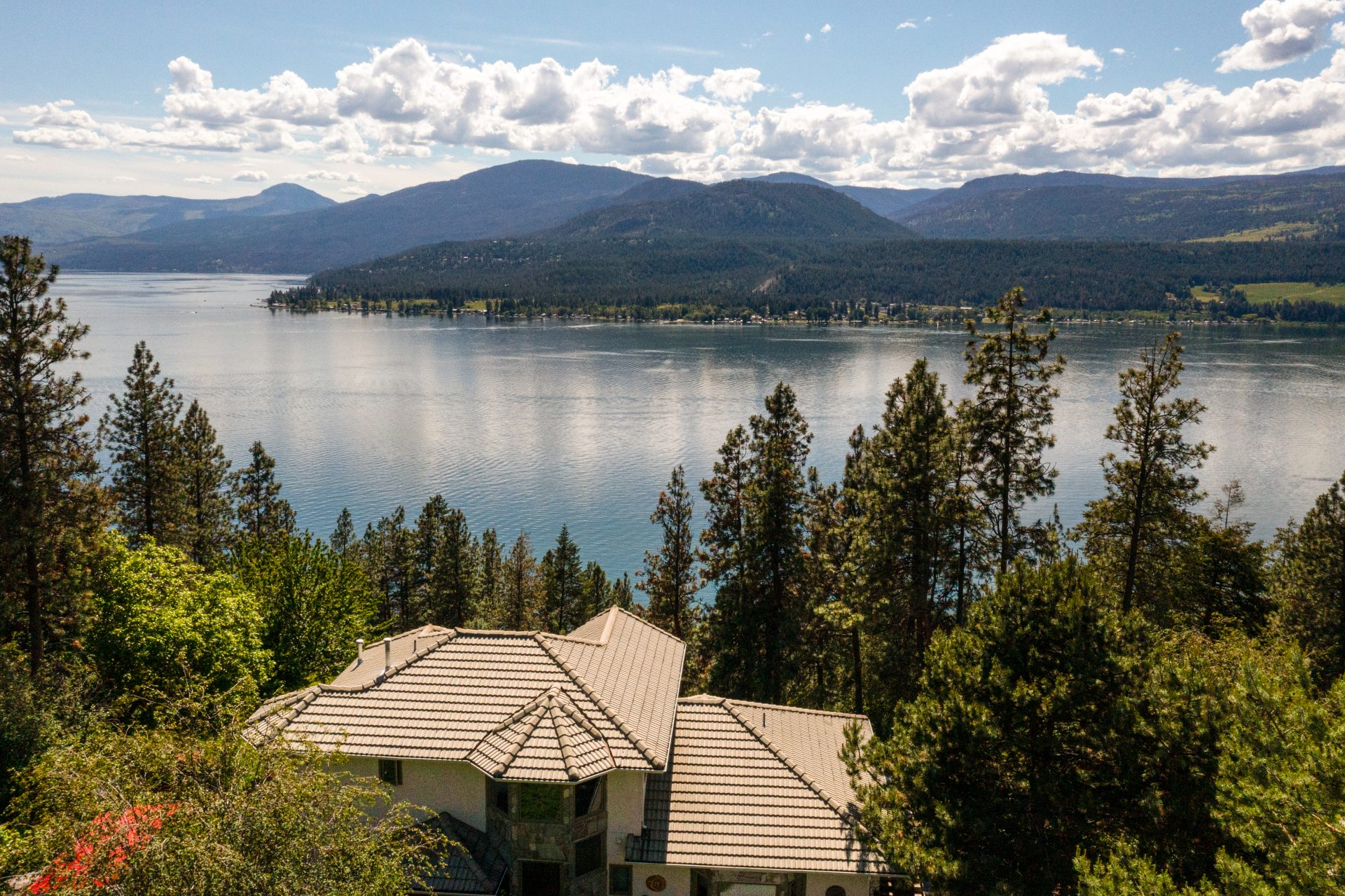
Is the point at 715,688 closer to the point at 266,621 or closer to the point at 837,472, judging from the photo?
the point at 266,621

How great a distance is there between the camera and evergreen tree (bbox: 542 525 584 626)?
184ft

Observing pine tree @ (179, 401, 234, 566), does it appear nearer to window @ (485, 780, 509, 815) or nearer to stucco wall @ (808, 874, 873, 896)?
window @ (485, 780, 509, 815)

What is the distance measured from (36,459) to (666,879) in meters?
22.8

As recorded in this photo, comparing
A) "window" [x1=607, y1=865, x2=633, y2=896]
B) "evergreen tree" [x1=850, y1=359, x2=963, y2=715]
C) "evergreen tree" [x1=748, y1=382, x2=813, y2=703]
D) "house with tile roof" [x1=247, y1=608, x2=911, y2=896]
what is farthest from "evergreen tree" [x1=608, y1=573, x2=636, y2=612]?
"window" [x1=607, y1=865, x2=633, y2=896]

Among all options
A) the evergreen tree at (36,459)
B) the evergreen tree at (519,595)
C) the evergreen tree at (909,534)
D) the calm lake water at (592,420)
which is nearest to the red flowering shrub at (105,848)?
the evergreen tree at (36,459)

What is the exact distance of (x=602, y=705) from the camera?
19.0 meters

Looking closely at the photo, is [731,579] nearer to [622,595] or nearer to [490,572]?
[622,595]

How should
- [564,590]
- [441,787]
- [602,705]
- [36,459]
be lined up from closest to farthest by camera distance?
[441,787] → [602,705] → [36,459] → [564,590]

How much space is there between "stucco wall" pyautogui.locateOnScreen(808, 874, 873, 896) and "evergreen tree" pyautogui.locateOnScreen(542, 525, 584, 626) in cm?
3859

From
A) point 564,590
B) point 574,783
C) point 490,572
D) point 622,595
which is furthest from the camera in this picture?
point 490,572

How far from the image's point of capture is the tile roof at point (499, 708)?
17.6 metres

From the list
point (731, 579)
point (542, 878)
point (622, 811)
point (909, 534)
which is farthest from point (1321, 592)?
point (542, 878)

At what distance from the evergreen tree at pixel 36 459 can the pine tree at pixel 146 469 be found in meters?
13.9

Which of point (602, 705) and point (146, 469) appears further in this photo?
point (146, 469)
